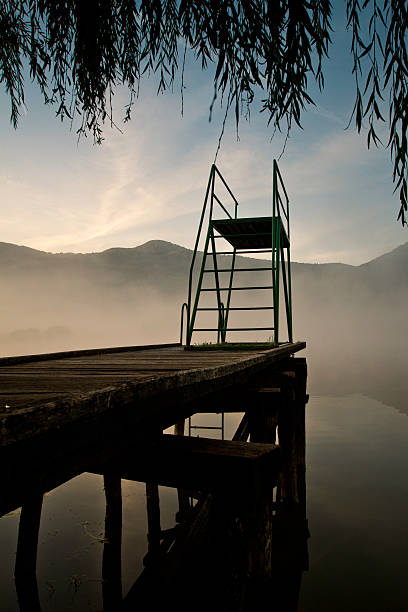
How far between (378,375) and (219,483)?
120 ft

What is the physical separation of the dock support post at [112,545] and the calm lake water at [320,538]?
0.19m

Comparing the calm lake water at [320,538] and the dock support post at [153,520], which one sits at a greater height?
the dock support post at [153,520]

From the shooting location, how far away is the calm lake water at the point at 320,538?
5.07 meters

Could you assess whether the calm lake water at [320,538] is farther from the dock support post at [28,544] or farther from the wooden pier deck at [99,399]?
the wooden pier deck at [99,399]

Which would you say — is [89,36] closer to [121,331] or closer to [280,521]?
[280,521]

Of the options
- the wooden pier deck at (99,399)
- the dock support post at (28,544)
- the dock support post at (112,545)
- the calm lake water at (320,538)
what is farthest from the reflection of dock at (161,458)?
the calm lake water at (320,538)

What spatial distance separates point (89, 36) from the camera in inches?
108

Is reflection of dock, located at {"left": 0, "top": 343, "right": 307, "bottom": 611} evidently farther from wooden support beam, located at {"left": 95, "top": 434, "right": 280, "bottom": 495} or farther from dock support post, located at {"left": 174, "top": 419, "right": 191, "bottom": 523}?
dock support post, located at {"left": 174, "top": 419, "right": 191, "bottom": 523}

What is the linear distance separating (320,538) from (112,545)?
3.40 metres

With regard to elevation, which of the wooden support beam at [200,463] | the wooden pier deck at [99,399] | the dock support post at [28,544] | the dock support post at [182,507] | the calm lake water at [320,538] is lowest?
the calm lake water at [320,538]

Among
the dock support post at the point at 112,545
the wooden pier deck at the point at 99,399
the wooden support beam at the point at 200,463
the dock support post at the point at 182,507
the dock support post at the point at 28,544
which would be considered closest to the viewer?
the wooden pier deck at the point at 99,399

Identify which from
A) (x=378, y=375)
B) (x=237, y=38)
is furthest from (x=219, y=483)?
(x=378, y=375)

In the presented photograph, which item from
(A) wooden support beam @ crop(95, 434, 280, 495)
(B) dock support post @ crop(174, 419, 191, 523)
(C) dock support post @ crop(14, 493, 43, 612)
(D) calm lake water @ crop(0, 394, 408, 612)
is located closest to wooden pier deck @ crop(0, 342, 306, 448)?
(A) wooden support beam @ crop(95, 434, 280, 495)

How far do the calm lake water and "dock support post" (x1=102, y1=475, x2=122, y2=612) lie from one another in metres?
0.19
